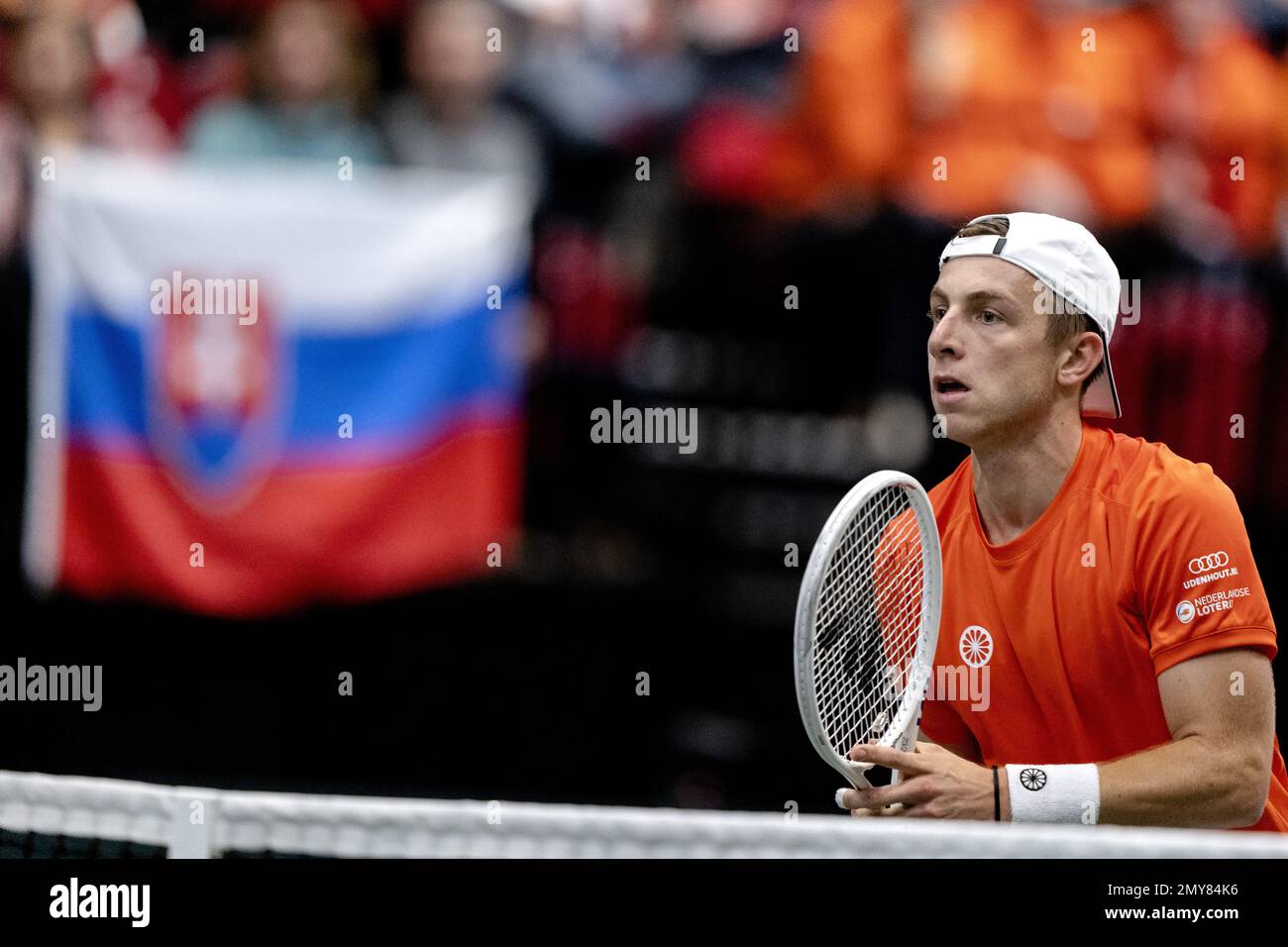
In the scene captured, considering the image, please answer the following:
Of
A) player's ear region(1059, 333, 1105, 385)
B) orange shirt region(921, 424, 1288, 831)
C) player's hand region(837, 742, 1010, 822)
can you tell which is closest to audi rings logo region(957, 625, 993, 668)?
orange shirt region(921, 424, 1288, 831)

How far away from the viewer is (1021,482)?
12.3 ft

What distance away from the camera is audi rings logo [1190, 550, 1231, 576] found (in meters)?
3.44

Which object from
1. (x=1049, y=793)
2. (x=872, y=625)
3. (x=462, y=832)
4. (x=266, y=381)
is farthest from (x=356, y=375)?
(x=1049, y=793)

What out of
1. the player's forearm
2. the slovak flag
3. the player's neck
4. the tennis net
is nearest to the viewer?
the player's forearm

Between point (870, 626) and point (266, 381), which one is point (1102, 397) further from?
point (266, 381)

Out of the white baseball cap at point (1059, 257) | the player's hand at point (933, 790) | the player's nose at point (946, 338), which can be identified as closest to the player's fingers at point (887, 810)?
the player's hand at point (933, 790)

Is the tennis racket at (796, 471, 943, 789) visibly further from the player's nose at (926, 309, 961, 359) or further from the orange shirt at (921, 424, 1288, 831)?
the player's nose at (926, 309, 961, 359)

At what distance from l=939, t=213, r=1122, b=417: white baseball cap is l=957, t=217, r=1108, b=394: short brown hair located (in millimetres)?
13

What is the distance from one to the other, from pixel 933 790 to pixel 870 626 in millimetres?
515

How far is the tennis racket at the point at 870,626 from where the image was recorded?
3.51 meters
